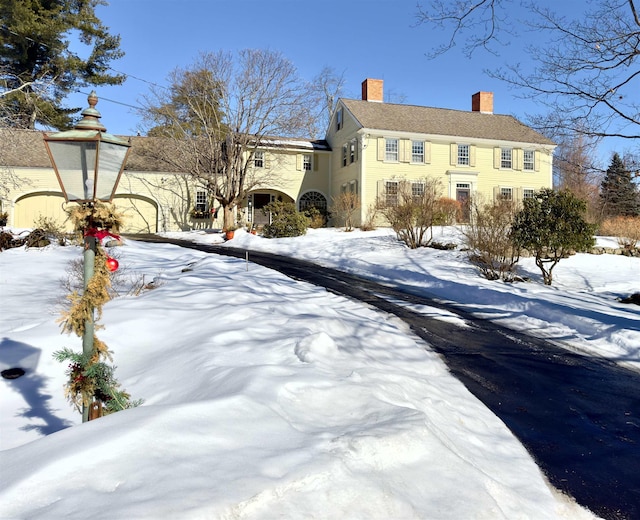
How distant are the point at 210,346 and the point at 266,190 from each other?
24756 mm

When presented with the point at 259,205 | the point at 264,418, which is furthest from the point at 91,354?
the point at 259,205

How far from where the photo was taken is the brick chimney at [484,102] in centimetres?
2948

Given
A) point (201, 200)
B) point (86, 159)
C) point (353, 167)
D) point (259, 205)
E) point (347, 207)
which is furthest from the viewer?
point (259, 205)

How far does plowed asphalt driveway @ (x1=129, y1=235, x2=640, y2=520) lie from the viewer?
3062mm

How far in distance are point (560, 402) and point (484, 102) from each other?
29598mm

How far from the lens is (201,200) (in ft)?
89.3

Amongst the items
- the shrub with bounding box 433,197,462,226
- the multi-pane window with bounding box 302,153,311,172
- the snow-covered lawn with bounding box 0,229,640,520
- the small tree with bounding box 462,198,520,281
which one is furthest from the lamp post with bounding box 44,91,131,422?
the multi-pane window with bounding box 302,153,311,172

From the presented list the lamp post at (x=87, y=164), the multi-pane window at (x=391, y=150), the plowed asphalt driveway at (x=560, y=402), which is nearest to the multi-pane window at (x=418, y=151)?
the multi-pane window at (x=391, y=150)

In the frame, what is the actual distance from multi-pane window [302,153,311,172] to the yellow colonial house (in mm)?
A: 71

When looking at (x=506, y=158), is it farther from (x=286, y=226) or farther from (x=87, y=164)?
(x=87, y=164)

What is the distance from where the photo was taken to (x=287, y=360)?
4.34 meters

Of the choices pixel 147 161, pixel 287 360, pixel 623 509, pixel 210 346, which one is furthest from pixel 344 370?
pixel 147 161

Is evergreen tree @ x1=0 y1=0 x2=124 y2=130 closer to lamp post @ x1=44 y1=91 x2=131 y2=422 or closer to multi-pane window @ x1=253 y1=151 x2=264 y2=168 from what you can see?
multi-pane window @ x1=253 y1=151 x2=264 y2=168

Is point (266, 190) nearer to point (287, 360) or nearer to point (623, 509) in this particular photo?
point (287, 360)
